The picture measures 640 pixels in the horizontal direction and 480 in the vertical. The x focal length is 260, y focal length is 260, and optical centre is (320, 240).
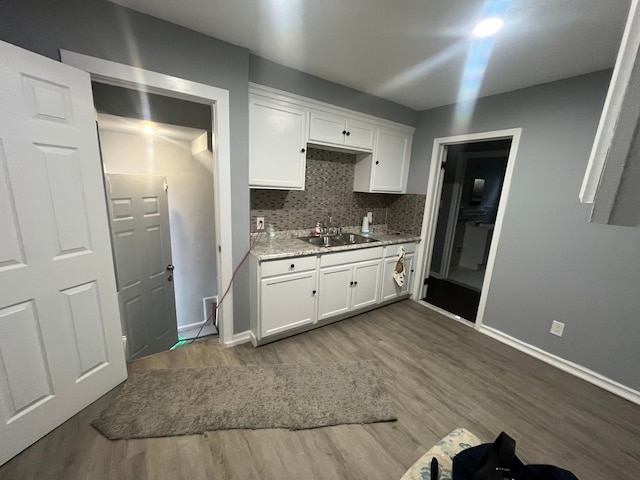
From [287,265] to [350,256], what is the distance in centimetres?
71

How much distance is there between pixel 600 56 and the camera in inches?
70.1

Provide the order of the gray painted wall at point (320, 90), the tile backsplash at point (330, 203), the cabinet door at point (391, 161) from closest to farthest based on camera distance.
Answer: the gray painted wall at point (320, 90) < the tile backsplash at point (330, 203) < the cabinet door at point (391, 161)

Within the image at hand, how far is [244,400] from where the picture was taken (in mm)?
1763

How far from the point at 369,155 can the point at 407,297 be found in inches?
75.0

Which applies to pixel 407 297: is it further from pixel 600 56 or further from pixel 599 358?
pixel 600 56

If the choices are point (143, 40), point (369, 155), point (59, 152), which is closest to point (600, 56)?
point (369, 155)

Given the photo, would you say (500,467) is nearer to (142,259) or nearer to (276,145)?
(276,145)

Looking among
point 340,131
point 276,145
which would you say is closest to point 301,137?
point 276,145

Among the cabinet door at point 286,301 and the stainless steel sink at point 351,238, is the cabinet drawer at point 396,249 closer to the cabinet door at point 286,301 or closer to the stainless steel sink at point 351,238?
the stainless steel sink at point 351,238

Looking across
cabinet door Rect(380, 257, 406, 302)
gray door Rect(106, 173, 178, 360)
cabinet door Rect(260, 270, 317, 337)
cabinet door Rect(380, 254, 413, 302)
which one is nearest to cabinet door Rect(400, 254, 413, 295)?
cabinet door Rect(380, 254, 413, 302)

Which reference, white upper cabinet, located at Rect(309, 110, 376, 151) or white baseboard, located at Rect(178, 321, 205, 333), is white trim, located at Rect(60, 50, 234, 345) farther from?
white baseboard, located at Rect(178, 321, 205, 333)

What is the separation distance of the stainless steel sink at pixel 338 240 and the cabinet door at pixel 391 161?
1.99ft

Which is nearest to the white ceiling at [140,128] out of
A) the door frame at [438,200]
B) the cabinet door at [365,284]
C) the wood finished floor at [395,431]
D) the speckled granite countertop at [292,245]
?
the speckled granite countertop at [292,245]

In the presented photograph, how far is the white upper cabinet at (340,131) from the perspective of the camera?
2467mm
